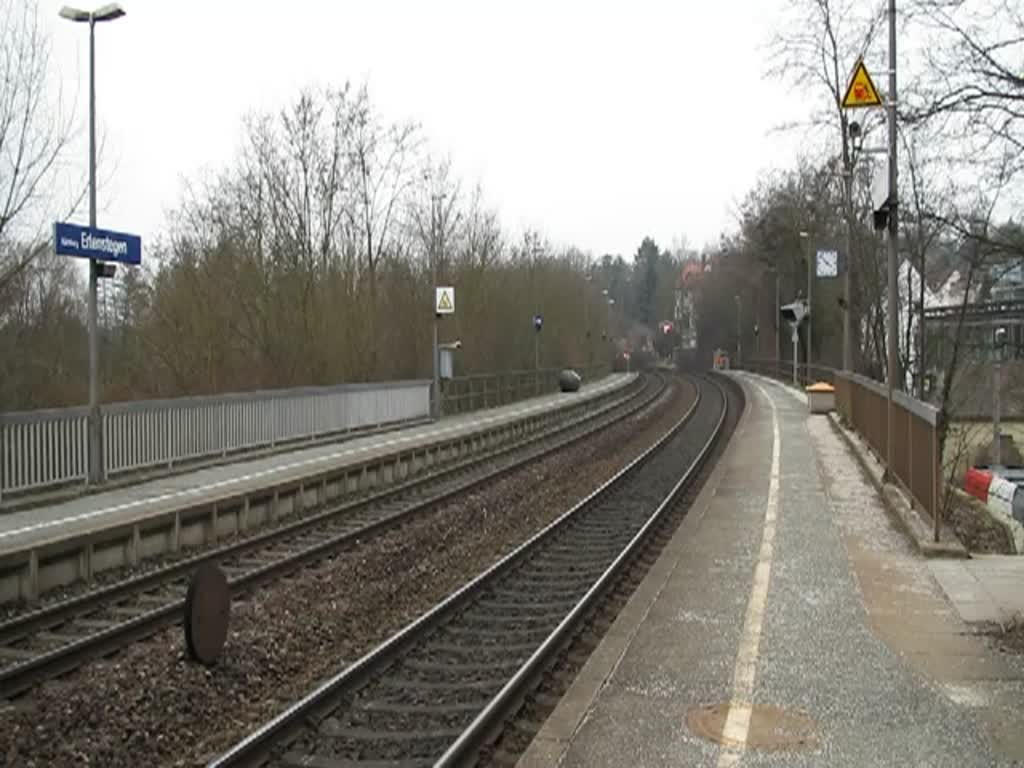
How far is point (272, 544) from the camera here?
1393 centimetres

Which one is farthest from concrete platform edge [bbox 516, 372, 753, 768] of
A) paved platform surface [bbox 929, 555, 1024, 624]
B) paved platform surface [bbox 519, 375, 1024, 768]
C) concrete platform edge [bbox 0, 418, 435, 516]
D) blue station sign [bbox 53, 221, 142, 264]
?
blue station sign [bbox 53, 221, 142, 264]

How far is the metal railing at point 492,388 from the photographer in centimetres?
3663

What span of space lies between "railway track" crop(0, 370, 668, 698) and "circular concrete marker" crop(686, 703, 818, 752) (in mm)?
4741

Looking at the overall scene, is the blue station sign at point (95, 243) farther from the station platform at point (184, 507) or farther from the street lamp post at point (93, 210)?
the station platform at point (184, 507)

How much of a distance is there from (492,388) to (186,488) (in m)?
25.3

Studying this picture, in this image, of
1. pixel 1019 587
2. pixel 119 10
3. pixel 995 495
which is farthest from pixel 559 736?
pixel 995 495

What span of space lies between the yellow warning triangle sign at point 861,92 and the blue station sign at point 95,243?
37.3ft

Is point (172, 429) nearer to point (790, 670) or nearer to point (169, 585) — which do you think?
point (169, 585)

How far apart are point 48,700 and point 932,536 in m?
9.70

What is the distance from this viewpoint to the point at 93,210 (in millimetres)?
17828

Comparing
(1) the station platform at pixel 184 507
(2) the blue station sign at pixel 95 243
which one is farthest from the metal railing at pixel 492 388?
(2) the blue station sign at pixel 95 243

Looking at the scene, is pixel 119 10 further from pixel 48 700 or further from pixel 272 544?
pixel 48 700

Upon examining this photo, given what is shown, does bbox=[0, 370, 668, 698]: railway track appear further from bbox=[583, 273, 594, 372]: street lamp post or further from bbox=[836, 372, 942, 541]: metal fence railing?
bbox=[583, 273, 594, 372]: street lamp post

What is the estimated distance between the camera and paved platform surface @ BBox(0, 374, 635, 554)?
13148mm
